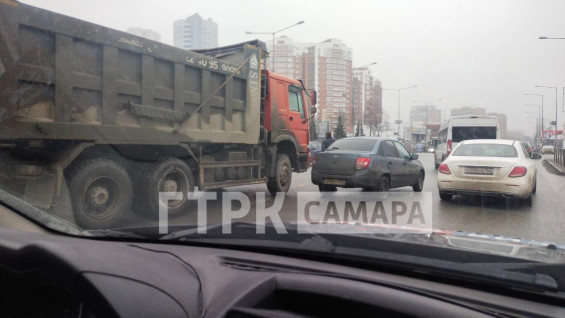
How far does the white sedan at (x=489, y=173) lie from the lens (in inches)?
309

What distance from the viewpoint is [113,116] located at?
5.82 m

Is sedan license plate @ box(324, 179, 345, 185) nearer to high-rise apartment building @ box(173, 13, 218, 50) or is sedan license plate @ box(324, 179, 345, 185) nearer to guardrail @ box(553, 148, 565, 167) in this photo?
high-rise apartment building @ box(173, 13, 218, 50)

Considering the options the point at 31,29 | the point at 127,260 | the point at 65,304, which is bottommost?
the point at 65,304

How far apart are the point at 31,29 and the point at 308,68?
29868 mm

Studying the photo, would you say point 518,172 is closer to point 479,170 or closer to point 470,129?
point 479,170

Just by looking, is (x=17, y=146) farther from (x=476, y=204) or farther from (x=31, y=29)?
(x=476, y=204)

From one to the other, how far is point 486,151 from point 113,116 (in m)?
7.18

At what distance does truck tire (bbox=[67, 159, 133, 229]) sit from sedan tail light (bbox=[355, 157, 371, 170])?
190 inches

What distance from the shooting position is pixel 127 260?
1587 mm

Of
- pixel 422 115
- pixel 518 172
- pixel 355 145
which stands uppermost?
pixel 422 115

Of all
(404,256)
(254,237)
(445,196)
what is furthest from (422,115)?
(404,256)

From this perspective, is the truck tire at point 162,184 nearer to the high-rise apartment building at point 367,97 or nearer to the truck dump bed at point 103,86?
the truck dump bed at point 103,86

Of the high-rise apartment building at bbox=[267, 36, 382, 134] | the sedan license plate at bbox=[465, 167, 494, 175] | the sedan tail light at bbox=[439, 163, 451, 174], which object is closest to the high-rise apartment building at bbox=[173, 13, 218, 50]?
the sedan tail light at bbox=[439, 163, 451, 174]

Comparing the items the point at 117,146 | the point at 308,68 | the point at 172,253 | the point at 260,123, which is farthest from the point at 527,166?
the point at 308,68
